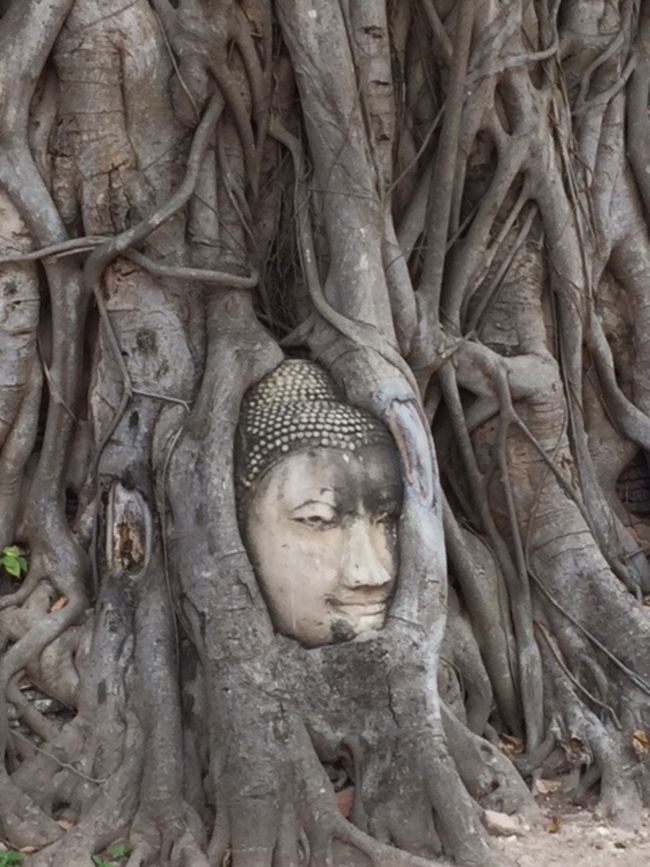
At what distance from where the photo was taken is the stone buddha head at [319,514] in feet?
11.7

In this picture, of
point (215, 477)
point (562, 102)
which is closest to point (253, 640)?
point (215, 477)

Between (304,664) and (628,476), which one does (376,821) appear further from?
(628,476)

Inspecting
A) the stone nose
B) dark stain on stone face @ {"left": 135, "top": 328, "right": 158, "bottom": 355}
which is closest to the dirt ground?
the stone nose

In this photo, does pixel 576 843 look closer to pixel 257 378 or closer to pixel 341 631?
pixel 341 631

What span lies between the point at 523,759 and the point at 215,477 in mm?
1439

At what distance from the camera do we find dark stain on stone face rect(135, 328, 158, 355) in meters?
4.05

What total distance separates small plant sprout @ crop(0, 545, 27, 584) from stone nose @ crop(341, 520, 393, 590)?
114cm

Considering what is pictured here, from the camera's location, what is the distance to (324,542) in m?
3.62

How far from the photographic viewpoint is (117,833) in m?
3.40

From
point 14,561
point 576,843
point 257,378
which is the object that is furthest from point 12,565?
point 576,843

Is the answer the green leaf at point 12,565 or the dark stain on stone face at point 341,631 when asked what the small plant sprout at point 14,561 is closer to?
the green leaf at point 12,565

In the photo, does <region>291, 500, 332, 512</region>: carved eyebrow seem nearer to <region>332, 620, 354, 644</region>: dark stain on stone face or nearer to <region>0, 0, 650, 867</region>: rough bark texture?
<region>0, 0, 650, 867</region>: rough bark texture

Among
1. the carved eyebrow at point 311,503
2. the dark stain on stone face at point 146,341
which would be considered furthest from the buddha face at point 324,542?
the dark stain on stone face at point 146,341

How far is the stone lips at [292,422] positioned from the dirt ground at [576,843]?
1250 mm
